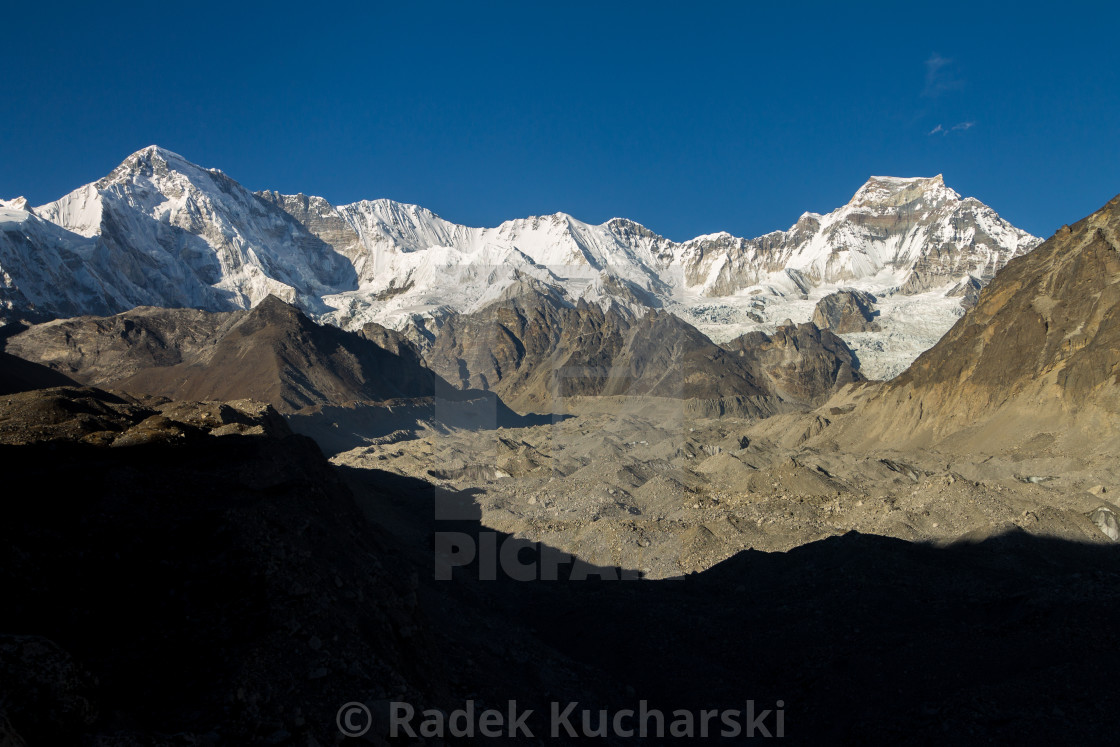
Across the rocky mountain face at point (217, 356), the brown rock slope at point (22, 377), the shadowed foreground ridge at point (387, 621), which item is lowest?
the shadowed foreground ridge at point (387, 621)

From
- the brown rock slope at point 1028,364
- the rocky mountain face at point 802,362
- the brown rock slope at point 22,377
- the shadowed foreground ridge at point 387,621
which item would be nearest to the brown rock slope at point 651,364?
the rocky mountain face at point 802,362

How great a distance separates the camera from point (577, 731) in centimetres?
1476

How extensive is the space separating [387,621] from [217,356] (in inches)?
3687

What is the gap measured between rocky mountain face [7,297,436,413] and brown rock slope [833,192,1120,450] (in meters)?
64.3

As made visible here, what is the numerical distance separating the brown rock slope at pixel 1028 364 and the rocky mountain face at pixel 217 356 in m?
64.3

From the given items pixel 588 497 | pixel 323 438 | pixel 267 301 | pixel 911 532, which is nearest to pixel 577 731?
pixel 911 532

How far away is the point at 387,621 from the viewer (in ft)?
41.1

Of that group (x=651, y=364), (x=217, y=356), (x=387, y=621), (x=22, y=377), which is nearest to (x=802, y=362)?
(x=651, y=364)

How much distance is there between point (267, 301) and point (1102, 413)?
344 feet

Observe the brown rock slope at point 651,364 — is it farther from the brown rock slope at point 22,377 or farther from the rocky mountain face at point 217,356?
the brown rock slope at point 22,377

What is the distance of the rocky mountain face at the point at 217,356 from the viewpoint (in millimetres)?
87731

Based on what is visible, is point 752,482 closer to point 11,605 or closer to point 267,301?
point 11,605

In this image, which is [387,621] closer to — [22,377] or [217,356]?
[22,377]

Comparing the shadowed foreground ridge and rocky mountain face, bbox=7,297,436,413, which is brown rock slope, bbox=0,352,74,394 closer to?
rocky mountain face, bbox=7,297,436,413
